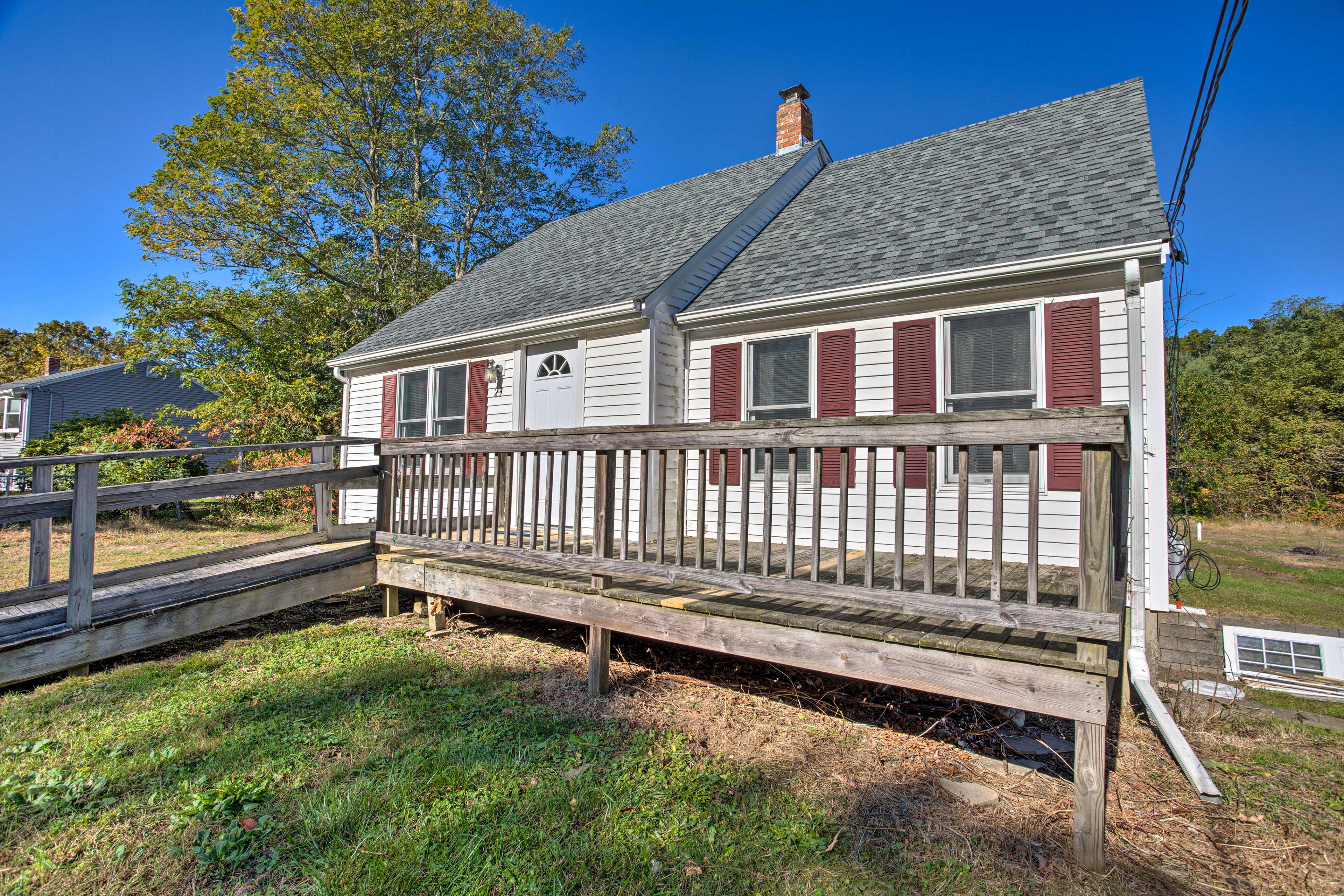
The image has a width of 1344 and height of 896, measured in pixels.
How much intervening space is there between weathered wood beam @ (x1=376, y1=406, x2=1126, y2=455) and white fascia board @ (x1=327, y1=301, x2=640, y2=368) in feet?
9.44

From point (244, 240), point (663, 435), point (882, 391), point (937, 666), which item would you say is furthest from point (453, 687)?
point (244, 240)

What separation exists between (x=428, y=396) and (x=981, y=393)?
757 cm

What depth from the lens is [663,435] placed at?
3.68 meters

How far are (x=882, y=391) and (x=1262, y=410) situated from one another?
2233cm

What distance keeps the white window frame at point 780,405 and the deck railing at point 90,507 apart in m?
3.82

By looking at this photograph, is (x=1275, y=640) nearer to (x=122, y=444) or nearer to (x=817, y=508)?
(x=817, y=508)

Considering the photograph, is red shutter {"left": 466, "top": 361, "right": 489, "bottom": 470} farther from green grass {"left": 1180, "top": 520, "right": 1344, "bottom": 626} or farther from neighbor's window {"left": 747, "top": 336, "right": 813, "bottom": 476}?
green grass {"left": 1180, "top": 520, "right": 1344, "bottom": 626}

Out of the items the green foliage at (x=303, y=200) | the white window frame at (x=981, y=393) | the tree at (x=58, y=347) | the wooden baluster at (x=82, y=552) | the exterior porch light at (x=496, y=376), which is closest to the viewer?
the wooden baluster at (x=82, y=552)

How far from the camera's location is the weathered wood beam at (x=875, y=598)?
2479 millimetres

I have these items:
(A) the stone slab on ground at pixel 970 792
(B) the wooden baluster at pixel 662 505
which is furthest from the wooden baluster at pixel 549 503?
(A) the stone slab on ground at pixel 970 792

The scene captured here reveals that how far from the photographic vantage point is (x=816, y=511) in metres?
3.06

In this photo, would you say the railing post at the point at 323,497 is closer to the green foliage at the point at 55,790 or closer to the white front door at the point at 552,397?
the white front door at the point at 552,397

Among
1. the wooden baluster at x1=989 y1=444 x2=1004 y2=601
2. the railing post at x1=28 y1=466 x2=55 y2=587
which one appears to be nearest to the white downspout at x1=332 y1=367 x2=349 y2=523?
the railing post at x1=28 y1=466 x2=55 y2=587

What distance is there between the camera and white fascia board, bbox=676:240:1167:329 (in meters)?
4.79
